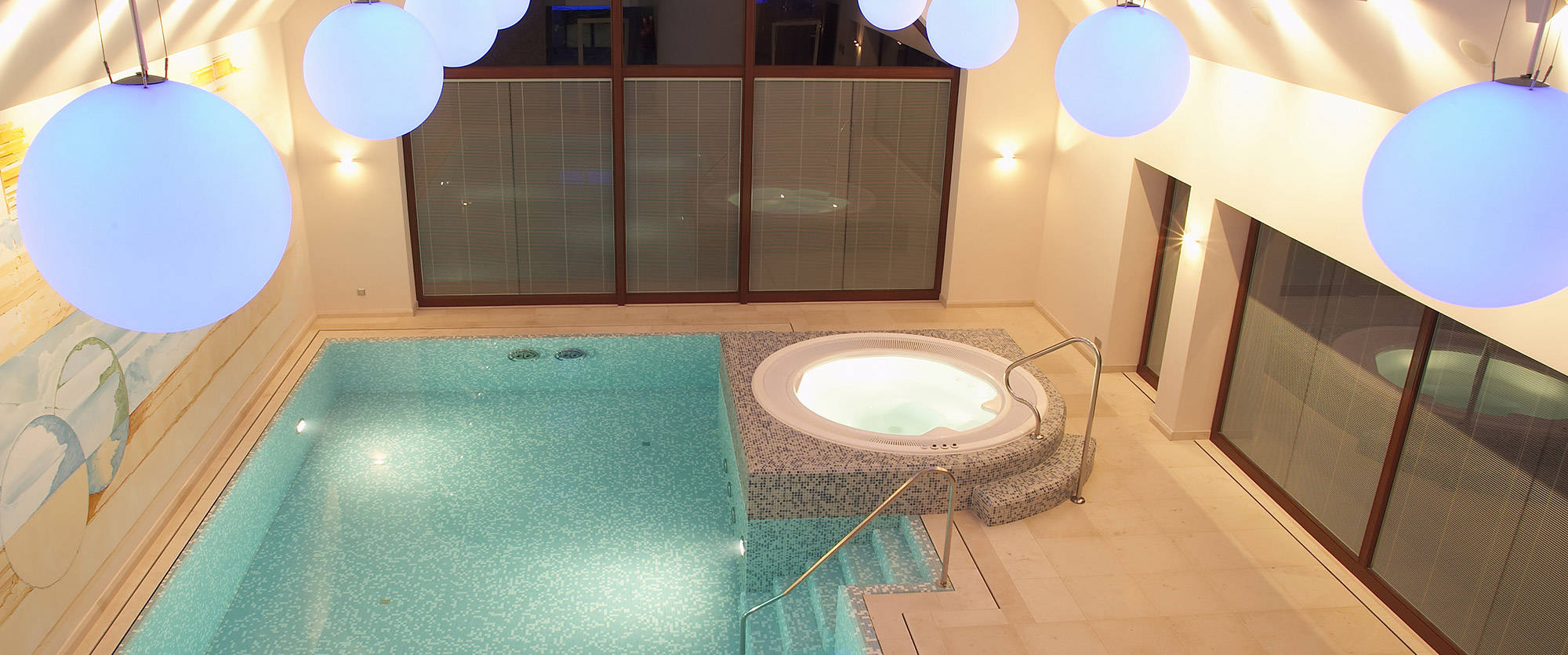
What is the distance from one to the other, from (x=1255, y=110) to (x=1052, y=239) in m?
3.80

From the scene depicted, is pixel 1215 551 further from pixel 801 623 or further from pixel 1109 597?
pixel 801 623

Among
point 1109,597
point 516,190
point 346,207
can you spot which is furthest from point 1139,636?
point 346,207

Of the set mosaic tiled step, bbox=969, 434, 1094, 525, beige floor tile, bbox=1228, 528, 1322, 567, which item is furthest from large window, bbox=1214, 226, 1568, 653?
mosaic tiled step, bbox=969, 434, 1094, 525

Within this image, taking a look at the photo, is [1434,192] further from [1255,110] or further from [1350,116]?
[1255,110]

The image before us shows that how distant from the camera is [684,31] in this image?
10.5 metres

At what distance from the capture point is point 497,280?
11.3 meters

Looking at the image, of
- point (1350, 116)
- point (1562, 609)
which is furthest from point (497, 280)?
point (1562, 609)

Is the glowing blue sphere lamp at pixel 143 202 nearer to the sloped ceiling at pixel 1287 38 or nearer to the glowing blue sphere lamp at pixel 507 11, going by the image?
the glowing blue sphere lamp at pixel 507 11

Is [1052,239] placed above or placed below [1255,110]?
below

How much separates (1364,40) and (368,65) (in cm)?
485

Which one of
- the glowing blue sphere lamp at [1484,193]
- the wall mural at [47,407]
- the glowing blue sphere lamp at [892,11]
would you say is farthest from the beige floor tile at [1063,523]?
Answer: the wall mural at [47,407]

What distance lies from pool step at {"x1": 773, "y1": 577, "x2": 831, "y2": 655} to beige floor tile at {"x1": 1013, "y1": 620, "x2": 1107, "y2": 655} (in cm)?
122

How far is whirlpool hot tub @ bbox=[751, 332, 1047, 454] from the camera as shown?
26.0 feet

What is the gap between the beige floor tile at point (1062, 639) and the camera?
5.70m
